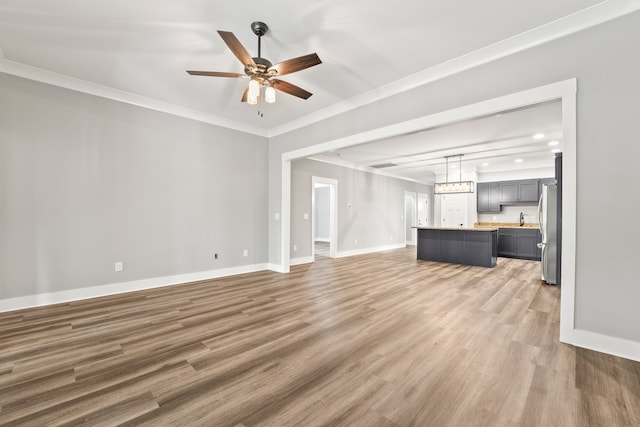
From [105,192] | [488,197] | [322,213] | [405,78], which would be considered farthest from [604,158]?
[322,213]

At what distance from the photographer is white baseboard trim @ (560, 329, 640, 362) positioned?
2223mm

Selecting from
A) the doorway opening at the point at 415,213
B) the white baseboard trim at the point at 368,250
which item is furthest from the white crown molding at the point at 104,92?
the doorway opening at the point at 415,213

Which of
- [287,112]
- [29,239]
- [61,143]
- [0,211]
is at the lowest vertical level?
[29,239]

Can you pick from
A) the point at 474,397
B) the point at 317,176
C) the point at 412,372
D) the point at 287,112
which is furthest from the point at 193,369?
the point at 317,176

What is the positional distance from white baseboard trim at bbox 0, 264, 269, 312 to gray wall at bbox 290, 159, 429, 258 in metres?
2.05

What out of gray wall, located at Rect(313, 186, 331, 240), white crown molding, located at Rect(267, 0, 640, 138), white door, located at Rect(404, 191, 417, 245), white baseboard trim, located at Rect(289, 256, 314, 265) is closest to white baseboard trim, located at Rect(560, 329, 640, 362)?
white crown molding, located at Rect(267, 0, 640, 138)

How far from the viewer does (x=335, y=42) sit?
288 cm

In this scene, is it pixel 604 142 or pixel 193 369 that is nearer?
pixel 193 369

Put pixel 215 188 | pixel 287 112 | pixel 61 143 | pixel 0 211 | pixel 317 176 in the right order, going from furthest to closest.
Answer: pixel 317 176
pixel 215 188
pixel 287 112
pixel 61 143
pixel 0 211

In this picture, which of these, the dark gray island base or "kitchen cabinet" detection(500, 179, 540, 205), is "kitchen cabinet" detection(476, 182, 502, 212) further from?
the dark gray island base

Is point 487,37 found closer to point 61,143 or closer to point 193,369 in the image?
point 193,369

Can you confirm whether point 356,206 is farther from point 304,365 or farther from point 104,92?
point 304,365

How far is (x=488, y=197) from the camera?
942 centimetres

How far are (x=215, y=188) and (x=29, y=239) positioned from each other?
253 centimetres
